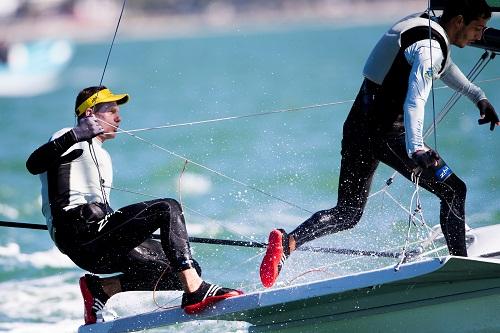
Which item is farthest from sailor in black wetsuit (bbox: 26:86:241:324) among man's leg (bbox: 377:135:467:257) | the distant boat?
the distant boat

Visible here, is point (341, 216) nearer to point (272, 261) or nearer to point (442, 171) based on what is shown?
point (272, 261)

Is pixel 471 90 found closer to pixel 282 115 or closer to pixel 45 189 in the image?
pixel 45 189

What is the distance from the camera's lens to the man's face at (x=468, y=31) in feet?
15.7

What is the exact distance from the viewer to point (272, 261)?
496 centimetres

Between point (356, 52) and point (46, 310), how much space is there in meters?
23.6

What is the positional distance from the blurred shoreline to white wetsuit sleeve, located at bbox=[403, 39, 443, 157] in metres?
32.1

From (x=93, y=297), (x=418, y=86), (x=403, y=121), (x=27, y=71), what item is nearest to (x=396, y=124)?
(x=403, y=121)

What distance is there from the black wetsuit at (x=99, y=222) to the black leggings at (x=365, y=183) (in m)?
0.59

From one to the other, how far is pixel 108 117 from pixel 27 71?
22.4 metres

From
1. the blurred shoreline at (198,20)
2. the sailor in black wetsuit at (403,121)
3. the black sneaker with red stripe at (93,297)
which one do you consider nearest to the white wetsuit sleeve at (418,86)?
the sailor in black wetsuit at (403,121)

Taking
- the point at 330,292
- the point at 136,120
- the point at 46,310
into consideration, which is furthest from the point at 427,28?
the point at 136,120

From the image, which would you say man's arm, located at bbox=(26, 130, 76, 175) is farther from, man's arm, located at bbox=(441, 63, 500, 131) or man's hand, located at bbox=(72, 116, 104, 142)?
man's arm, located at bbox=(441, 63, 500, 131)

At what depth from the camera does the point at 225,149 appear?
41.2 feet

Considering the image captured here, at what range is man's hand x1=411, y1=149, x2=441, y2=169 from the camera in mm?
4434
